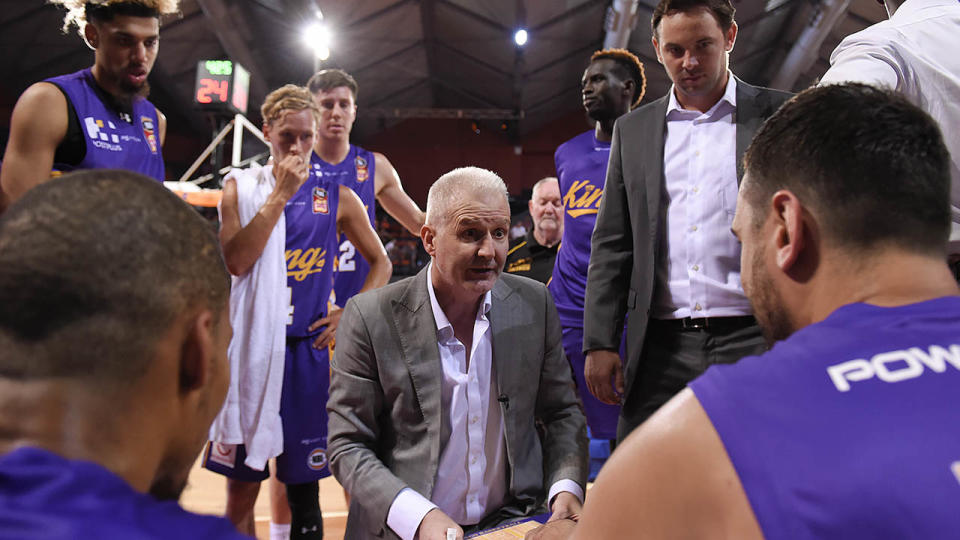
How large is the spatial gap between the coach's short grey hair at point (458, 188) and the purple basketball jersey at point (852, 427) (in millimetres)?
1256

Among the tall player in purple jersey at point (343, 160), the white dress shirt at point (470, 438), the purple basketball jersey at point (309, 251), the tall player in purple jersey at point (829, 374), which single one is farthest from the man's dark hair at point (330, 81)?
the tall player in purple jersey at point (829, 374)

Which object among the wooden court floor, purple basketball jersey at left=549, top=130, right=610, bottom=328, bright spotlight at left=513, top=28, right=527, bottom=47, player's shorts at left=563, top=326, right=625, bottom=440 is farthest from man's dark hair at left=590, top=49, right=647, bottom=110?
bright spotlight at left=513, top=28, right=527, bottom=47

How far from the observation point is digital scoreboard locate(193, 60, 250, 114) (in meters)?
8.16

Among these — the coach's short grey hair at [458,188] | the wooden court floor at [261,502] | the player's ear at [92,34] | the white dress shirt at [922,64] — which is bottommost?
the wooden court floor at [261,502]

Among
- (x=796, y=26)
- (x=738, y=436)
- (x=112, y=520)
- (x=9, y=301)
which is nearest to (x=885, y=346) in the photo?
(x=738, y=436)

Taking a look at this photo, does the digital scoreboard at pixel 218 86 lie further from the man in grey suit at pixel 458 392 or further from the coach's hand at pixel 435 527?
the coach's hand at pixel 435 527

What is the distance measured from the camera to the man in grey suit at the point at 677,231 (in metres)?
1.93

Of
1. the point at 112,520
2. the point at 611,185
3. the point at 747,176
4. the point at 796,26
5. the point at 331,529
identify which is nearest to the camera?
the point at 112,520

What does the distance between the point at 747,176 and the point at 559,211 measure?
3.88m

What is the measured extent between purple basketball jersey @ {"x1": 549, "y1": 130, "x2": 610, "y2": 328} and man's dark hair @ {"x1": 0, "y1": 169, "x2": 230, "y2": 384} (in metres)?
2.67

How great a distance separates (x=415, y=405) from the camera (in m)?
1.77

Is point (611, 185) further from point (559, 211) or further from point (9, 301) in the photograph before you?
point (559, 211)

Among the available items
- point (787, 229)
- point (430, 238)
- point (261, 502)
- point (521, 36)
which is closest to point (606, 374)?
point (430, 238)

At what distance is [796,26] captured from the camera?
30.8 ft
